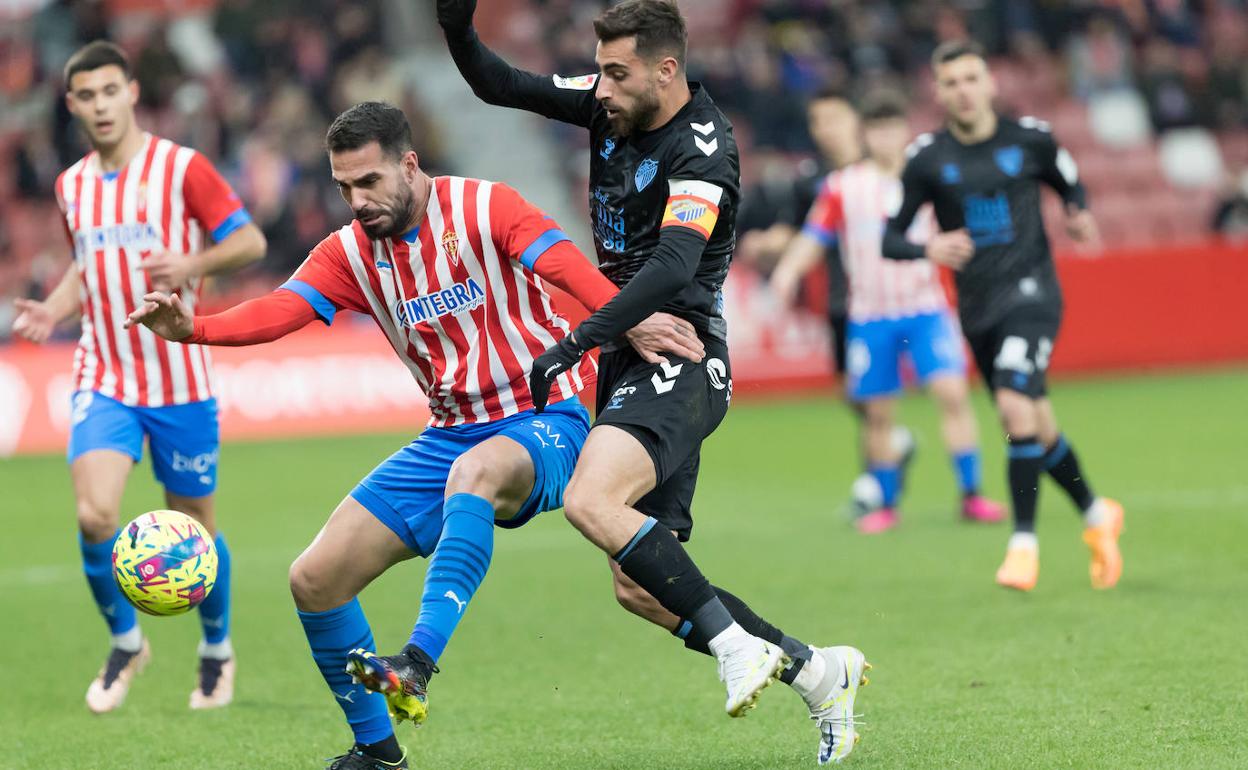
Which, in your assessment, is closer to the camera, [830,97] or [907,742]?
[907,742]

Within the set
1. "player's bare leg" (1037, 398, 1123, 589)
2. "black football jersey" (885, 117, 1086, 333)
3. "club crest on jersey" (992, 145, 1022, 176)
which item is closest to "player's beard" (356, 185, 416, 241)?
"black football jersey" (885, 117, 1086, 333)

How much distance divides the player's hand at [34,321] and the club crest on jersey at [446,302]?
86.6 inches

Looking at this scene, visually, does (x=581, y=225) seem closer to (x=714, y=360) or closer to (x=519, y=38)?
(x=519, y=38)

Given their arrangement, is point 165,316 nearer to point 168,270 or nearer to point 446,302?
point 446,302

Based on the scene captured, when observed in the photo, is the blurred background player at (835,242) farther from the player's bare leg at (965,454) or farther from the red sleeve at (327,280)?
the red sleeve at (327,280)

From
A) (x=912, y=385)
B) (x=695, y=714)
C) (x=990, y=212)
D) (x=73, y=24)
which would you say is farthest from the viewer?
(x=73, y=24)

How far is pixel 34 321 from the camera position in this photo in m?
6.88

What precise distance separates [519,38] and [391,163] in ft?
60.1

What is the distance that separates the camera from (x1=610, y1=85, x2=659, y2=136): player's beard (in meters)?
5.32

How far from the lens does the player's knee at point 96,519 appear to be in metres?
6.62

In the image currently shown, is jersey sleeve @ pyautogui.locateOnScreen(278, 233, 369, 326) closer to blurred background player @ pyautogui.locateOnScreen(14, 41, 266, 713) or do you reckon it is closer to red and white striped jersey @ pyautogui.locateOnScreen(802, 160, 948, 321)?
blurred background player @ pyautogui.locateOnScreen(14, 41, 266, 713)

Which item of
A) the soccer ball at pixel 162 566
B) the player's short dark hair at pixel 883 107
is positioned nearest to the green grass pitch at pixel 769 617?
the soccer ball at pixel 162 566

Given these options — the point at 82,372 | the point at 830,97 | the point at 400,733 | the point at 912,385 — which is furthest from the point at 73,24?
the point at 400,733

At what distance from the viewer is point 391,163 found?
5.18 m
